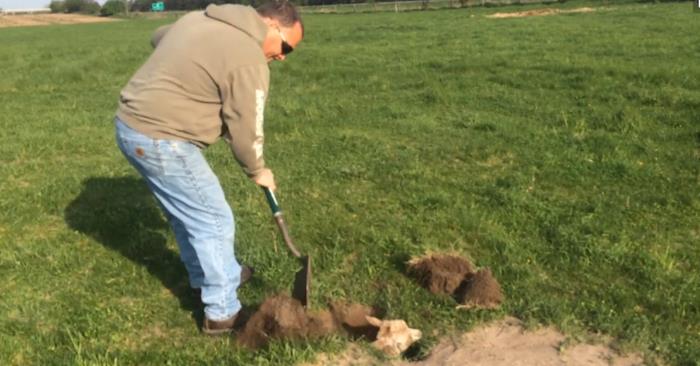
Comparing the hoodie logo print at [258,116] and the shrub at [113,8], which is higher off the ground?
the shrub at [113,8]

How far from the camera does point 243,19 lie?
132 inches

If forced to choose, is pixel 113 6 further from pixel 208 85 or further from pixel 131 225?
pixel 208 85

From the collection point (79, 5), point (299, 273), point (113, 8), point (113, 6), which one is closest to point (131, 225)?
point (299, 273)

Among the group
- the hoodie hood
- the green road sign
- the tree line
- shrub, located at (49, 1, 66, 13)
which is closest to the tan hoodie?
the hoodie hood

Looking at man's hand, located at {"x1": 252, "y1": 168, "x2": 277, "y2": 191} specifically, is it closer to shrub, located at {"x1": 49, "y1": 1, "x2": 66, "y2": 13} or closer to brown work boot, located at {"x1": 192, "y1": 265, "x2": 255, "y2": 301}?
brown work boot, located at {"x1": 192, "y1": 265, "x2": 255, "y2": 301}

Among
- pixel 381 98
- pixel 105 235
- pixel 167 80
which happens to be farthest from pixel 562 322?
pixel 381 98

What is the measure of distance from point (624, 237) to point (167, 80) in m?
3.46

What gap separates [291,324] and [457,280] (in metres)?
1.18

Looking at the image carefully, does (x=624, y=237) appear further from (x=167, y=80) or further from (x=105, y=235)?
(x=105, y=235)

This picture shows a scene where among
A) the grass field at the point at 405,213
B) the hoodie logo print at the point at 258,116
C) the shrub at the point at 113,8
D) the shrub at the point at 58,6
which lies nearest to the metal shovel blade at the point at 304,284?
the grass field at the point at 405,213

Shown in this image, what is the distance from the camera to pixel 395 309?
4121 millimetres

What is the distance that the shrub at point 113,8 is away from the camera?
100438mm

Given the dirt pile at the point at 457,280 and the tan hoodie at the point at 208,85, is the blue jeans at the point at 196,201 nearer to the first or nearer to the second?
the tan hoodie at the point at 208,85

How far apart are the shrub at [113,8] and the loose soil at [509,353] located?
10473cm
